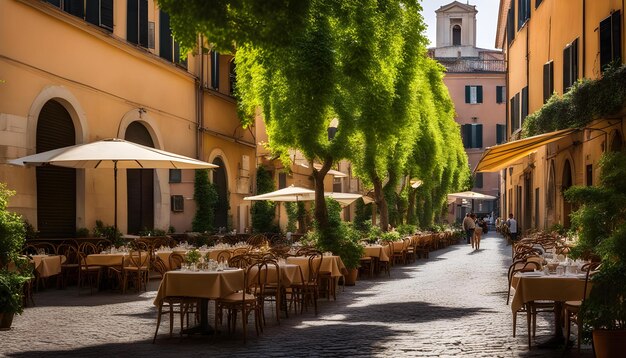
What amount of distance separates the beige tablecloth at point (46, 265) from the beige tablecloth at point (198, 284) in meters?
5.52

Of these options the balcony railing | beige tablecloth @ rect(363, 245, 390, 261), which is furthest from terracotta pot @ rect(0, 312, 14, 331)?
the balcony railing

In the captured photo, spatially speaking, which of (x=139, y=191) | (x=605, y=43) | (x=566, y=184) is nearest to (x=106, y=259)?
(x=139, y=191)

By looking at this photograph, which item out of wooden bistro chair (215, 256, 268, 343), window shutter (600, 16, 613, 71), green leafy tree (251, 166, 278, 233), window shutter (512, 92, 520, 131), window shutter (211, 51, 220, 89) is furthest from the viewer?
window shutter (512, 92, 520, 131)

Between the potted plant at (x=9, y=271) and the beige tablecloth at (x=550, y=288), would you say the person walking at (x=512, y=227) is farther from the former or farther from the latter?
the potted plant at (x=9, y=271)

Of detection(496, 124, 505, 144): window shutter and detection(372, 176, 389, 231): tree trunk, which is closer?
detection(372, 176, 389, 231): tree trunk

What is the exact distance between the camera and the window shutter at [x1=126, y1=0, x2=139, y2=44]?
74.0ft

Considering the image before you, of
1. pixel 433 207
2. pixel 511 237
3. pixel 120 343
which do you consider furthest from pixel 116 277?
pixel 433 207

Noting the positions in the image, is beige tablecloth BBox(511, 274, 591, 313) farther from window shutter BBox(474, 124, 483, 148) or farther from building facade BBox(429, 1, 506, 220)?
window shutter BBox(474, 124, 483, 148)

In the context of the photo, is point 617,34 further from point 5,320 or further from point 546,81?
point 5,320

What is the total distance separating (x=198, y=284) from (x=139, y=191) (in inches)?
522

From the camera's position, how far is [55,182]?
19.2 metres

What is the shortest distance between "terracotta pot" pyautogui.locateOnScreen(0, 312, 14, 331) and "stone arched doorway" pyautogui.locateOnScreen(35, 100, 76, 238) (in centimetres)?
726

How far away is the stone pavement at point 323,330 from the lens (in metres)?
9.94

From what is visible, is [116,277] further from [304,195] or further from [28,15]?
[304,195]
